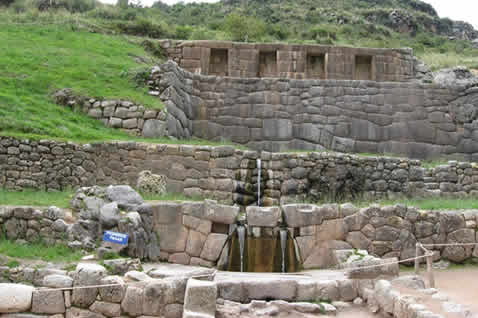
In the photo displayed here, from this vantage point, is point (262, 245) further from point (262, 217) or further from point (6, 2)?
point (6, 2)

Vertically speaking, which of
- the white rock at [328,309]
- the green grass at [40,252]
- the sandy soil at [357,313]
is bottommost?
the sandy soil at [357,313]

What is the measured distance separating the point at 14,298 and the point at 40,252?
1.55 m

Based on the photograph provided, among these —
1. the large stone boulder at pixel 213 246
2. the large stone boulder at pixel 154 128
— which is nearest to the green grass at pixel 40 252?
the large stone boulder at pixel 213 246

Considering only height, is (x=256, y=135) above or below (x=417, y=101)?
below

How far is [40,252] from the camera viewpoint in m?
8.98

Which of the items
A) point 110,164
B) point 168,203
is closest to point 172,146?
point 110,164

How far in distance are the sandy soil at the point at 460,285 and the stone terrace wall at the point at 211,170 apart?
3.73m

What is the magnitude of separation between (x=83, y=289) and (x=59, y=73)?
11.1 meters

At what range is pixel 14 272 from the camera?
26.7ft

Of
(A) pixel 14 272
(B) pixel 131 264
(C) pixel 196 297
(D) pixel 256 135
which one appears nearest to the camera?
(C) pixel 196 297

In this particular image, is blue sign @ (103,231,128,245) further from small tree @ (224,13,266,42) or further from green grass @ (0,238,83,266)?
small tree @ (224,13,266,42)

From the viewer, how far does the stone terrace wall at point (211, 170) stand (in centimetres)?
1279

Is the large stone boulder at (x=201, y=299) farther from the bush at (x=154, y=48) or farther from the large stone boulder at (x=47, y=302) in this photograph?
the bush at (x=154, y=48)

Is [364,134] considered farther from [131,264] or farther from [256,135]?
[131,264]
